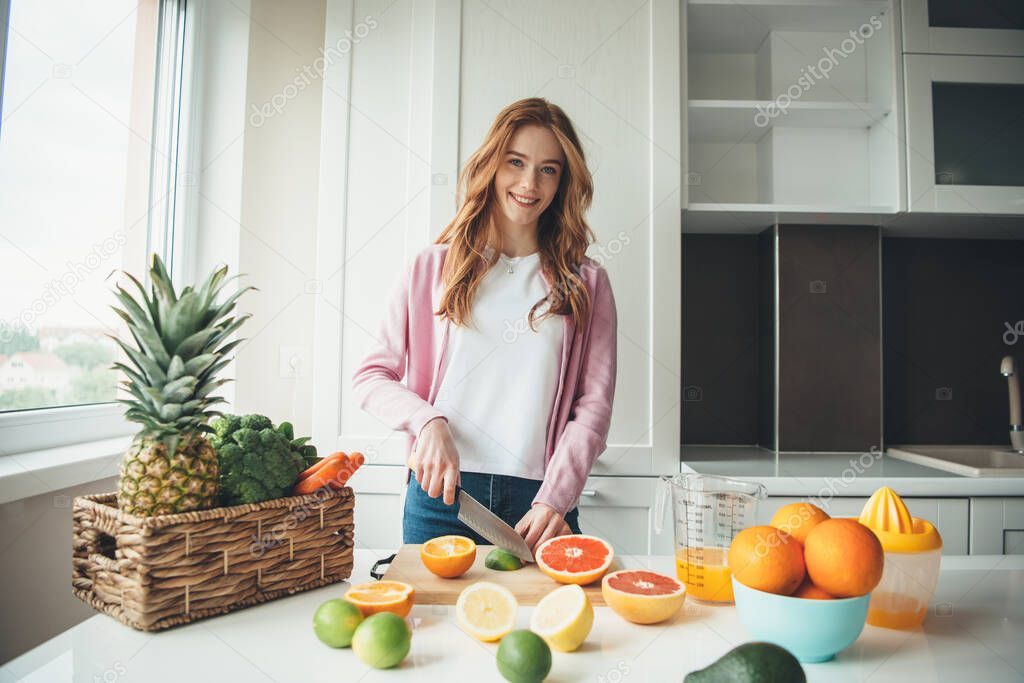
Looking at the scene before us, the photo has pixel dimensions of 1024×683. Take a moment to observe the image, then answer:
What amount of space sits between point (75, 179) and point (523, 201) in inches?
47.5

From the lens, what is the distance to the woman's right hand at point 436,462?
1.09 meters

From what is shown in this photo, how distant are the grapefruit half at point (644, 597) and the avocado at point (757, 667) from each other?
187 millimetres

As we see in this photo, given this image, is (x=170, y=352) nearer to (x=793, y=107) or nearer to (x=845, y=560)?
(x=845, y=560)

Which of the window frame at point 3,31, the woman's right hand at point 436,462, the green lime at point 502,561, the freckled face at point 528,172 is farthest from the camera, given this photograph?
the freckled face at point 528,172

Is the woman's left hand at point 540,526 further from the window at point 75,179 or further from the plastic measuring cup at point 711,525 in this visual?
the window at point 75,179

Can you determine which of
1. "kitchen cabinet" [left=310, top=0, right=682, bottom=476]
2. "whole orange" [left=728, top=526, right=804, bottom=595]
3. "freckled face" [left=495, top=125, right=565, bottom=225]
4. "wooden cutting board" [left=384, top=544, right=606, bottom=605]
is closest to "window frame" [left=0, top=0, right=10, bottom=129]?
"kitchen cabinet" [left=310, top=0, right=682, bottom=476]

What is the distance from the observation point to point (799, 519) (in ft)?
2.51

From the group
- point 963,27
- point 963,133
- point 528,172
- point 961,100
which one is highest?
point 963,27

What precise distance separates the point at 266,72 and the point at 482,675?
222 centimetres

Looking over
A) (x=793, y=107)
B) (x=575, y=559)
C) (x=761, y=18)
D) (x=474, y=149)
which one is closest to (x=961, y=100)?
(x=793, y=107)

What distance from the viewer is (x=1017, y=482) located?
178cm

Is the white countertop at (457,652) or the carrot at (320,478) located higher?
the carrot at (320,478)

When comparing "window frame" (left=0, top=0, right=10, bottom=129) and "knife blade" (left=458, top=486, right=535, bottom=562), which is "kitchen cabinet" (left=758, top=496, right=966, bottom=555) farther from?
"window frame" (left=0, top=0, right=10, bottom=129)

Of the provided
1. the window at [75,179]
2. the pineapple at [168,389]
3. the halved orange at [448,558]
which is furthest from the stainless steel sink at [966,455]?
the window at [75,179]
